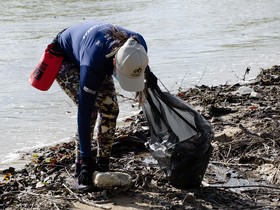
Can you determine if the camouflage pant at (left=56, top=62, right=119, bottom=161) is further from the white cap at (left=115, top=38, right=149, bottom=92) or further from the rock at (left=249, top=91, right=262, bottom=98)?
the rock at (left=249, top=91, right=262, bottom=98)

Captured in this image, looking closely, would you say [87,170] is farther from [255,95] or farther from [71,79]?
[255,95]

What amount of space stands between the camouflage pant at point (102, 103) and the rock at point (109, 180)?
326mm

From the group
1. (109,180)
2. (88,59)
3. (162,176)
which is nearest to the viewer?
(88,59)

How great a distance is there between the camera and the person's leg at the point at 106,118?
4.63 m

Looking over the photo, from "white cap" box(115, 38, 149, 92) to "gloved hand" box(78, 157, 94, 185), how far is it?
83 cm

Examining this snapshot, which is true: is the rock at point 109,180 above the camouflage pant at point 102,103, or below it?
below

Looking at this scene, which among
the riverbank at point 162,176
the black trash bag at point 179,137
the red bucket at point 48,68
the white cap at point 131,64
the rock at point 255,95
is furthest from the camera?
the rock at point 255,95

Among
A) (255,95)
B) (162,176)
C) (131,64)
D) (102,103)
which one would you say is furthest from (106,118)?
(255,95)

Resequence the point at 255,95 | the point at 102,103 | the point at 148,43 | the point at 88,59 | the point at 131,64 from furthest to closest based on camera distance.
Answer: the point at 148,43 → the point at 255,95 → the point at 102,103 → the point at 88,59 → the point at 131,64

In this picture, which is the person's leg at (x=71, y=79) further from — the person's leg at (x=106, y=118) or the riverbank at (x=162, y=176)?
the riverbank at (x=162, y=176)

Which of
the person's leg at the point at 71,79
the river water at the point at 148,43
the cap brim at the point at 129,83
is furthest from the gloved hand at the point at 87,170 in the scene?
the river water at the point at 148,43

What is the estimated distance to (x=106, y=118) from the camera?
4.71m

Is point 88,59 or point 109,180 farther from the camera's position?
point 109,180

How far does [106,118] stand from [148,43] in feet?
32.5
